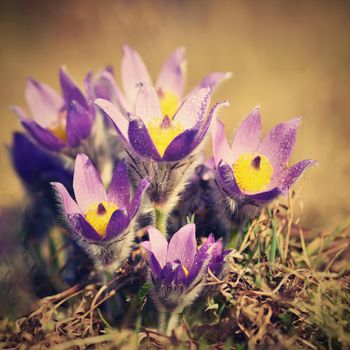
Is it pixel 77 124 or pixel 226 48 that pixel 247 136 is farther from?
pixel 226 48

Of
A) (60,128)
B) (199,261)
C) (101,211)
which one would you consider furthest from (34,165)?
(199,261)

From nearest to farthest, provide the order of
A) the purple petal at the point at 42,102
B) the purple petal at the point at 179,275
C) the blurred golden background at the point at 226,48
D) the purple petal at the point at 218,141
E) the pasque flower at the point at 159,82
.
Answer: the purple petal at the point at 179,275 → the purple petal at the point at 218,141 → the pasque flower at the point at 159,82 → the purple petal at the point at 42,102 → the blurred golden background at the point at 226,48

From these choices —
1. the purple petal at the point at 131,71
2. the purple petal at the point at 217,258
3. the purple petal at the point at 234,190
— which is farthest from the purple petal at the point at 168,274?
the purple petal at the point at 131,71

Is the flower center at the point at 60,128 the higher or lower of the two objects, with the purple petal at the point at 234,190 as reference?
higher

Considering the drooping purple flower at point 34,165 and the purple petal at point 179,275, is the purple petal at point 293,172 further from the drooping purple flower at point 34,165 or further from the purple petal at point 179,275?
the drooping purple flower at point 34,165

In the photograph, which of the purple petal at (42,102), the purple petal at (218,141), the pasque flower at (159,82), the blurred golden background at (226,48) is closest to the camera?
the purple petal at (218,141)

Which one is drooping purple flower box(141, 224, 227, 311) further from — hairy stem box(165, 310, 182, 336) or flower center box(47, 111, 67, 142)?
flower center box(47, 111, 67, 142)

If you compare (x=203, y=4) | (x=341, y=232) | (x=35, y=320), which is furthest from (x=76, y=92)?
(x=203, y=4)

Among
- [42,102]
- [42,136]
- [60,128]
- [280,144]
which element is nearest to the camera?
[280,144]
